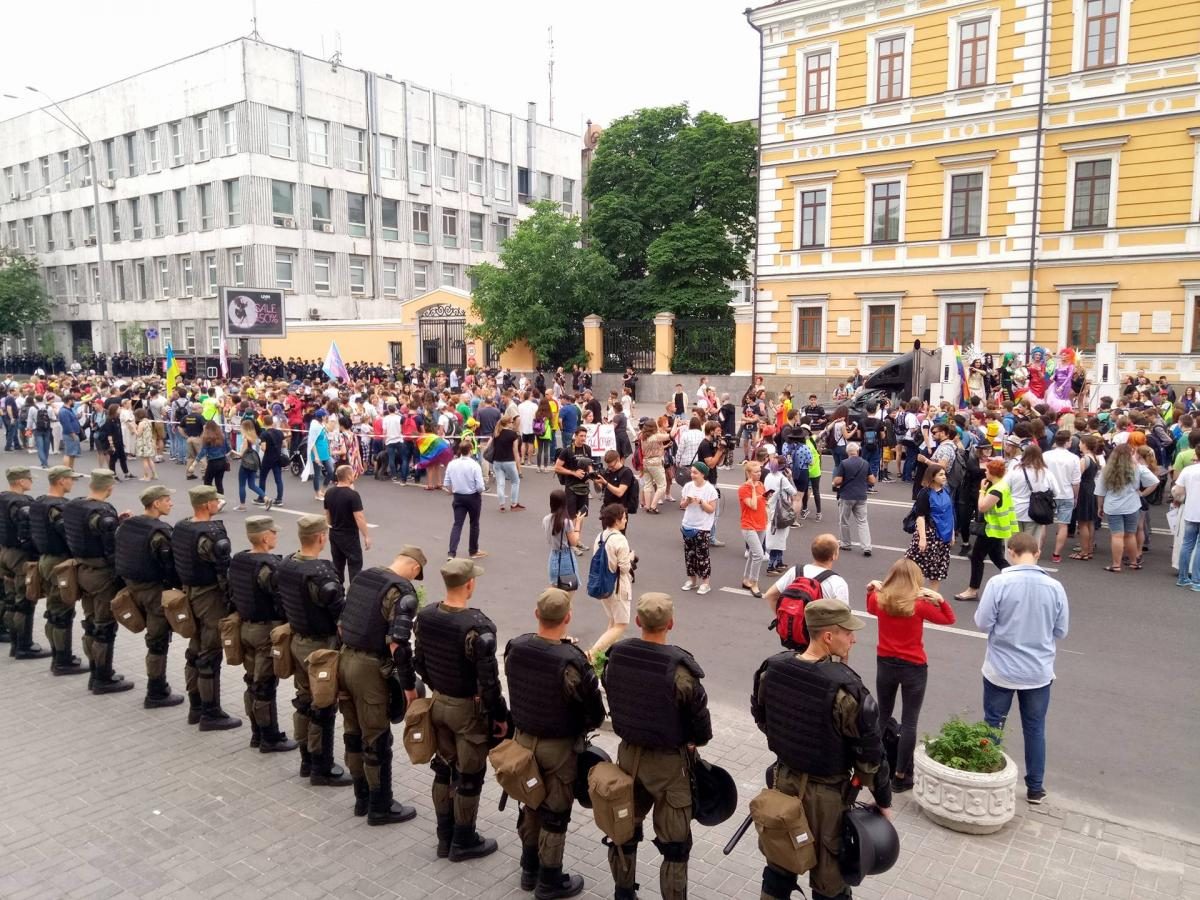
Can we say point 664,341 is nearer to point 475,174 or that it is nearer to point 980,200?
point 980,200

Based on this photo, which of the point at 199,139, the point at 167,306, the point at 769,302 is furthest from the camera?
the point at 167,306

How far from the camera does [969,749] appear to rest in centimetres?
568

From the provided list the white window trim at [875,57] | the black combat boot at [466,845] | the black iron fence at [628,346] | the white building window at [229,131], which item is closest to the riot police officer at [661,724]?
the black combat boot at [466,845]

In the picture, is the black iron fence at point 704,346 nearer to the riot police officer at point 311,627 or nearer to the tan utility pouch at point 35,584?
the tan utility pouch at point 35,584

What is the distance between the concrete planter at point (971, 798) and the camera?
5.53 m

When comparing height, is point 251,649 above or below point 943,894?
above

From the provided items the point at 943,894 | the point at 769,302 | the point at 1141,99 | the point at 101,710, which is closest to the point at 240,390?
the point at 769,302

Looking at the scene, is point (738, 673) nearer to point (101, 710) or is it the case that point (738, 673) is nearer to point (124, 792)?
point (124, 792)

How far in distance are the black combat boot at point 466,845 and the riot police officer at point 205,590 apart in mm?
2798

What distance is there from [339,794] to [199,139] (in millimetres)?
48671

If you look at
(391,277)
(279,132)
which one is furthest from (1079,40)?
(391,277)

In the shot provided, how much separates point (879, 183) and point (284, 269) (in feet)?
101

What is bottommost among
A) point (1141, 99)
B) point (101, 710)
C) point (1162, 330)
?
point (101, 710)

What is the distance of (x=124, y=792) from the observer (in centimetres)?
624
